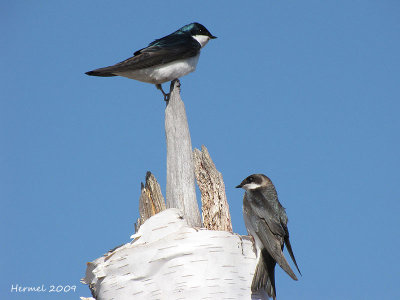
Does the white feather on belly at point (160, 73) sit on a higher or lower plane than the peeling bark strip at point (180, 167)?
higher

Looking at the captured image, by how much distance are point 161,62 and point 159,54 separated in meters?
0.10

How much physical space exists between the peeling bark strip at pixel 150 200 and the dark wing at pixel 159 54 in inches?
50.9

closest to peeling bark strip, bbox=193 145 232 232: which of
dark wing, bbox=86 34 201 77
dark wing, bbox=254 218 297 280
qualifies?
dark wing, bbox=254 218 297 280

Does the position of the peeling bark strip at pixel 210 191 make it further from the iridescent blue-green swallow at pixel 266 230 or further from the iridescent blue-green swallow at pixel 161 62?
the iridescent blue-green swallow at pixel 161 62

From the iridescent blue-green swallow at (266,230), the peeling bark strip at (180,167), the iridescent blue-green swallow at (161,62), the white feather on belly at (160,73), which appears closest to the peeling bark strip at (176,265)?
the iridescent blue-green swallow at (266,230)

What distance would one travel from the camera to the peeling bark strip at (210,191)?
229 inches

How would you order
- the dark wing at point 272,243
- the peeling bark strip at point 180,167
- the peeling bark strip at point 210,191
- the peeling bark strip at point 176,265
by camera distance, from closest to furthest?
the peeling bark strip at point 176,265 → the dark wing at point 272,243 → the peeling bark strip at point 180,167 → the peeling bark strip at point 210,191

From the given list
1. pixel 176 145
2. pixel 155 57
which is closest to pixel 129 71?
pixel 155 57

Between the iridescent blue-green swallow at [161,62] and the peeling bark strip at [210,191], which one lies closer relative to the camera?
the peeling bark strip at [210,191]

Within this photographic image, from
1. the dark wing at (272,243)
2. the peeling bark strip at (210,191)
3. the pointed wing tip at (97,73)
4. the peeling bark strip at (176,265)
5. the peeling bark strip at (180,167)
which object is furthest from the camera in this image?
the pointed wing tip at (97,73)

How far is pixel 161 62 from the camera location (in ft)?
21.8

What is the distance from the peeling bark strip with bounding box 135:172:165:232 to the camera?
583cm

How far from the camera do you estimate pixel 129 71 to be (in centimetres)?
653

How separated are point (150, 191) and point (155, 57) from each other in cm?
167
